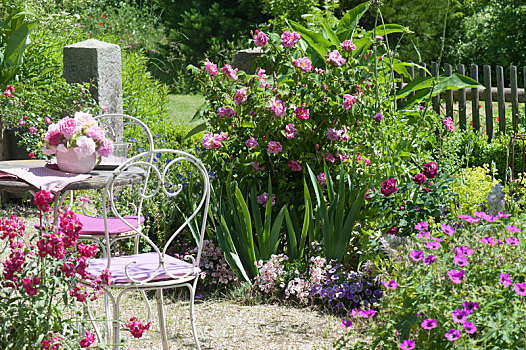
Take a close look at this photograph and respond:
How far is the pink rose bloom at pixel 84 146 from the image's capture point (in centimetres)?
285

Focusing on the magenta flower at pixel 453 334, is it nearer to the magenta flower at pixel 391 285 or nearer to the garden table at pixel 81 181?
the magenta flower at pixel 391 285

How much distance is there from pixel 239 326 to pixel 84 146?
1.23 metres

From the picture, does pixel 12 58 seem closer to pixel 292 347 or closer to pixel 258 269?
pixel 258 269

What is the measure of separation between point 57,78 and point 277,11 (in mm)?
5816

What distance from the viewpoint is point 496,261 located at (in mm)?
2225

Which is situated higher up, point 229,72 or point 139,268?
point 229,72

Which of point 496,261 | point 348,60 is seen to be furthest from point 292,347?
point 348,60

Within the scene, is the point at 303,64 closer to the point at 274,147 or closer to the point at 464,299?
the point at 274,147

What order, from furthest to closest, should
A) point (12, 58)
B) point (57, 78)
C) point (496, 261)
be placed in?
point (57, 78) < point (12, 58) < point (496, 261)

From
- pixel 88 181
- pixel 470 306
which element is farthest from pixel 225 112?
pixel 470 306

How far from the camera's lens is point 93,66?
546 centimetres

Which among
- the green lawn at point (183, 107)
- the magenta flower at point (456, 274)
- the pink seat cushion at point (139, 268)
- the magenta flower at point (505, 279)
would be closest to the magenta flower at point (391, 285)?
the magenta flower at point (456, 274)

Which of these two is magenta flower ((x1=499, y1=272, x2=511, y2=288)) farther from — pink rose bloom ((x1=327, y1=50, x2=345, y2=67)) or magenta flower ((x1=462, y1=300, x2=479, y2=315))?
pink rose bloom ((x1=327, y1=50, x2=345, y2=67))

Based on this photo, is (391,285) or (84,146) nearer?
(391,285)
